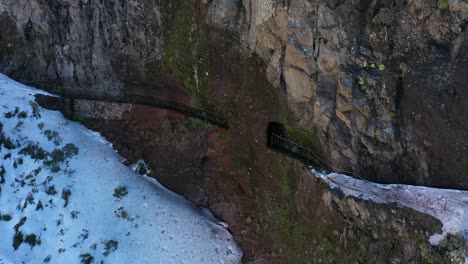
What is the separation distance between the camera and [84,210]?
1277 cm

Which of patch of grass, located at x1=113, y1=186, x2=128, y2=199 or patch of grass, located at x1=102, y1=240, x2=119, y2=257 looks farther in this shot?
patch of grass, located at x1=113, y1=186, x2=128, y2=199

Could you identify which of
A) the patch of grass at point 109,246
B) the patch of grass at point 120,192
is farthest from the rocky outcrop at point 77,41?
the patch of grass at point 109,246

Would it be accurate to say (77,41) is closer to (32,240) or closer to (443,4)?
(32,240)

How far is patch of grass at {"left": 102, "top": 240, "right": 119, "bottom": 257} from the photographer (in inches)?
473

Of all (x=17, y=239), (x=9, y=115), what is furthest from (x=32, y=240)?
(x=9, y=115)

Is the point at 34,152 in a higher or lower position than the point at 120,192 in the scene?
higher

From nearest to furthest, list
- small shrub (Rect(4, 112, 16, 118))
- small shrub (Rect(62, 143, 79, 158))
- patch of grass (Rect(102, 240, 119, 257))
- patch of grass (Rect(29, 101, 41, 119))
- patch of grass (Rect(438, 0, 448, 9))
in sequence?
patch of grass (Rect(438, 0, 448, 9)) < patch of grass (Rect(102, 240, 119, 257)) < small shrub (Rect(62, 143, 79, 158)) < small shrub (Rect(4, 112, 16, 118)) < patch of grass (Rect(29, 101, 41, 119))

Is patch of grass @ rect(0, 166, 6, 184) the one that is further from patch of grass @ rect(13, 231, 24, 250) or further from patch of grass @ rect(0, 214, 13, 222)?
patch of grass @ rect(13, 231, 24, 250)

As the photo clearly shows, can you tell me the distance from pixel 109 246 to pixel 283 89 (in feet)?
21.2

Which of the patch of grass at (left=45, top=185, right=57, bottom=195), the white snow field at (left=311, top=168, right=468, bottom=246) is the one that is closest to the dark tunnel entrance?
the white snow field at (left=311, top=168, right=468, bottom=246)

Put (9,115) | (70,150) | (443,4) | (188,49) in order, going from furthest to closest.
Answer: (9,115) < (70,150) < (188,49) < (443,4)

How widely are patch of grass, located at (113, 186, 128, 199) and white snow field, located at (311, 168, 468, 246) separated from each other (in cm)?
634

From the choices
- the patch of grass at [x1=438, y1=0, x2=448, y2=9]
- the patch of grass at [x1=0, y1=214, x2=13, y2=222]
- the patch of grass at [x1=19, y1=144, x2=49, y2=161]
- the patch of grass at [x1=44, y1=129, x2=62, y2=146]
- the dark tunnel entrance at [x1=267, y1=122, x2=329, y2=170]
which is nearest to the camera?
the patch of grass at [x1=438, y1=0, x2=448, y2=9]

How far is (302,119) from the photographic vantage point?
37.8 ft
